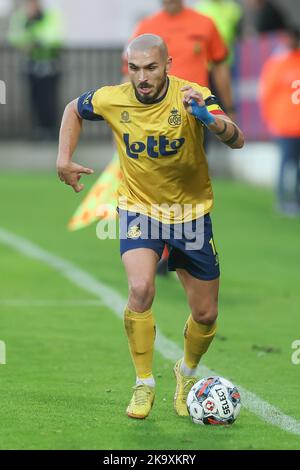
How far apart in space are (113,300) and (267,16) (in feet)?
47.2

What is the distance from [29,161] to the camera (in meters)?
23.7

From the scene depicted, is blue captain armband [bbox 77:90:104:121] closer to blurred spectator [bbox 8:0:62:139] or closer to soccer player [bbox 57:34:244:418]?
soccer player [bbox 57:34:244:418]

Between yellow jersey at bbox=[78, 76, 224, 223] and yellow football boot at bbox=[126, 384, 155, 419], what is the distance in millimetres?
886

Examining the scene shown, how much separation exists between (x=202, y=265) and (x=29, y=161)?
53.3 feet

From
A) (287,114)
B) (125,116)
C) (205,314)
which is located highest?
(125,116)

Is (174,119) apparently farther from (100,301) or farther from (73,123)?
(100,301)

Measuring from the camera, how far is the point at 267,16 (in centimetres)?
2511

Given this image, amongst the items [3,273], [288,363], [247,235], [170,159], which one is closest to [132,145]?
[170,159]

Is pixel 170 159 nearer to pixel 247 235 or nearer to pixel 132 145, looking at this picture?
pixel 132 145

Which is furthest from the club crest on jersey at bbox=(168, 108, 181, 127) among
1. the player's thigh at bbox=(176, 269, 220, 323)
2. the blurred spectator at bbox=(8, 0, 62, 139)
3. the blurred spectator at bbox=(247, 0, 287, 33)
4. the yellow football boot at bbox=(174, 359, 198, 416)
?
the blurred spectator at bbox=(247, 0, 287, 33)

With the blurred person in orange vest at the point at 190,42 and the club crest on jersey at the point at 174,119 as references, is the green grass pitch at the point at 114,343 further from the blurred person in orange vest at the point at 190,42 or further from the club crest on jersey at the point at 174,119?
the club crest on jersey at the point at 174,119

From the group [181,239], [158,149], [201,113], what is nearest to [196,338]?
[181,239]

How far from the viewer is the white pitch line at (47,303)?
11.4 m

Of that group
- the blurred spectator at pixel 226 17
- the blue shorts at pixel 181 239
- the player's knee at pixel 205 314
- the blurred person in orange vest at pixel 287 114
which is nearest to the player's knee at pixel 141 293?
the blue shorts at pixel 181 239
